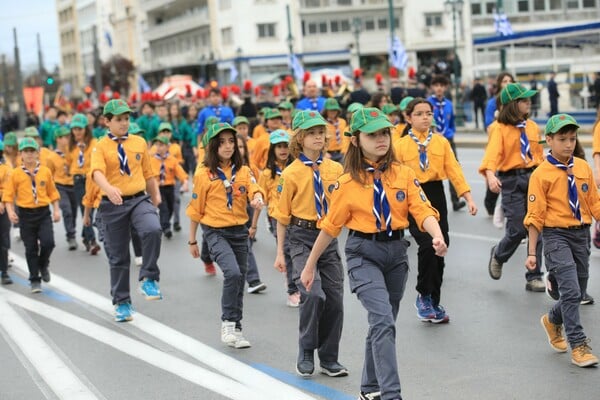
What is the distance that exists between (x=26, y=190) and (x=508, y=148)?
18.5 feet

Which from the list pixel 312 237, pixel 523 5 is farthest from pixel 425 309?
pixel 523 5

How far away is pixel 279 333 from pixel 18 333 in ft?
8.23

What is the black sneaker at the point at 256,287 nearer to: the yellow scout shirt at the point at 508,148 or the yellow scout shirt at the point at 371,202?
the yellow scout shirt at the point at 508,148

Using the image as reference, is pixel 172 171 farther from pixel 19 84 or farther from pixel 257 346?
pixel 19 84

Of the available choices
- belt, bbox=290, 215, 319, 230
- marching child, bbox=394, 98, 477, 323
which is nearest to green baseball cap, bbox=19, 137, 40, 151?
marching child, bbox=394, 98, 477, 323

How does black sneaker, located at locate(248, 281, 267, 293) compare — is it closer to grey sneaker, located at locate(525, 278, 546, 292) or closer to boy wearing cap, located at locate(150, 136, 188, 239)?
grey sneaker, located at locate(525, 278, 546, 292)

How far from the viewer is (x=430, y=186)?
9219mm

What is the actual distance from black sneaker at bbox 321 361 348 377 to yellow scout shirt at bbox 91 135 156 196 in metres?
3.27

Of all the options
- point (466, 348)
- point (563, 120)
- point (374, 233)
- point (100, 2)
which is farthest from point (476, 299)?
point (100, 2)

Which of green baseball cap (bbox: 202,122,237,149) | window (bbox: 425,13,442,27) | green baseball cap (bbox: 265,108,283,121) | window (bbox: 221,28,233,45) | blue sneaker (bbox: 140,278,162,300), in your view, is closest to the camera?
green baseball cap (bbox: 202,122,237,149)

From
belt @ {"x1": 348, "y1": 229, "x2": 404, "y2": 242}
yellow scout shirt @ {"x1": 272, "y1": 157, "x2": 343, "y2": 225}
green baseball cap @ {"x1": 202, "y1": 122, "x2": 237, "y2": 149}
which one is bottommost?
belt @ {"x1": 348, "y1": 229, "x2": 404, "y2": 242}

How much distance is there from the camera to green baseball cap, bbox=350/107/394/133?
634 cm

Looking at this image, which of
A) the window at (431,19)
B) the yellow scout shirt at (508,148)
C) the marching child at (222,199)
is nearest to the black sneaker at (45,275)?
the marching child at (222,199)

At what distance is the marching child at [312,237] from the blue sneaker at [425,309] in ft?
5.34
